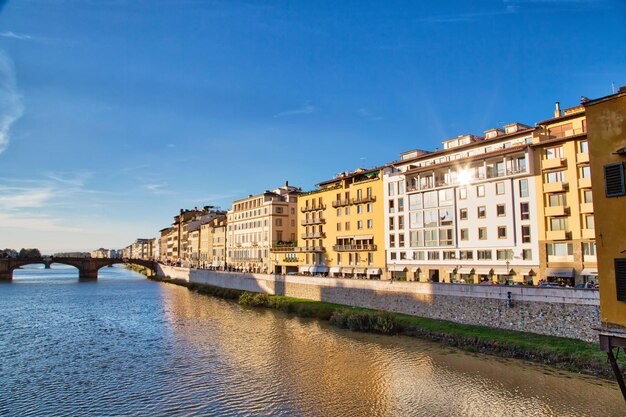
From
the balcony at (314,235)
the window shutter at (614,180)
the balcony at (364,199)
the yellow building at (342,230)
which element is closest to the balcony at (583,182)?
the yellow building at (342,230)

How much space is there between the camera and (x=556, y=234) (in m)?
39.0

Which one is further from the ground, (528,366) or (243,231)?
(243,231)

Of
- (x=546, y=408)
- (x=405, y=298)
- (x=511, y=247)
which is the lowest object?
(x=546, y=408)

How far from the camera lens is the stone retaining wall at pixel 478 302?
1111 inches

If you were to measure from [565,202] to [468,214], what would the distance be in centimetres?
932

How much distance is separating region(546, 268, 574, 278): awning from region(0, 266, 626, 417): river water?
14201 mm

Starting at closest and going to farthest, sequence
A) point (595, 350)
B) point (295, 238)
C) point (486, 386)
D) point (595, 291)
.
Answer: point (486, 386)
point (595, 350)
point (595, 291)
point (295, 238)

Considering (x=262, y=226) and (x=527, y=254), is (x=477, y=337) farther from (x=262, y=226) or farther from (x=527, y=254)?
(x=262, y=226)

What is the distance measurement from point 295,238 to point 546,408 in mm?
61706

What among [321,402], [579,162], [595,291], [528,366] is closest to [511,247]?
[579,162]

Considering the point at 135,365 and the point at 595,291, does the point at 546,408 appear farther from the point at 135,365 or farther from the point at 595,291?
the point at 135,365

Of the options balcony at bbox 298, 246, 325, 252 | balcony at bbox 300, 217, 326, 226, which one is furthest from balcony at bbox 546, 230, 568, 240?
balcony at bbox 298, 246, 325, 252

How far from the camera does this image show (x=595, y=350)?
25.5 meters

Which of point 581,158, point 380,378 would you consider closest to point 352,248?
point 581,158
